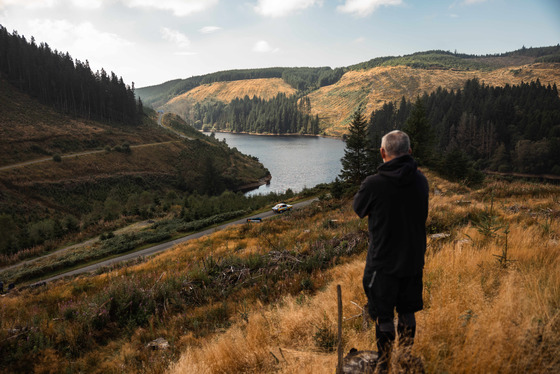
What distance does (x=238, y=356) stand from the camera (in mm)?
3941

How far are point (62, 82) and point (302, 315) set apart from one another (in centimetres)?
11416

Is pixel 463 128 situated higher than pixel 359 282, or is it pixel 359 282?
pixel 463 128

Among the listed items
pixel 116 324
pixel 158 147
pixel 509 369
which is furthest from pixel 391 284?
pixel 158 147

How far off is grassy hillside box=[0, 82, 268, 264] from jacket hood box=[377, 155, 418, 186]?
1420 inches

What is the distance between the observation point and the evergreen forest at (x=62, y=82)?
84875 mm

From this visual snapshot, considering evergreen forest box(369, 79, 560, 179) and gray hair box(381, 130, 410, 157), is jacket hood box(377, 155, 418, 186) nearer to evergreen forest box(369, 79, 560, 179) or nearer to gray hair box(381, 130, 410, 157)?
gray hair box(381, 130, 410, 157)

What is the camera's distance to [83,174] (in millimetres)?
56875

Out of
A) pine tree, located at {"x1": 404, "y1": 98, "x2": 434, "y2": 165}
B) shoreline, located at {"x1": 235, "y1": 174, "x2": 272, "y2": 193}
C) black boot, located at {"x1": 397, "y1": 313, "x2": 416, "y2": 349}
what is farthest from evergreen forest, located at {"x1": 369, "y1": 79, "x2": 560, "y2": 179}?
black boot, located at {"x1": 397, "y1": 313, "x2": 416, "y2": 349}

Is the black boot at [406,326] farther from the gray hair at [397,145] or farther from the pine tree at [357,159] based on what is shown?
the pine tree at [357,159]

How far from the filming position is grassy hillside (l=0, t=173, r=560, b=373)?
292 centimetres

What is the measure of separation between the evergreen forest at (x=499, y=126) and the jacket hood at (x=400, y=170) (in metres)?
64.3

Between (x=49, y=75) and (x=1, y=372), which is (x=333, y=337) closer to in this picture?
(x=1, y=372)

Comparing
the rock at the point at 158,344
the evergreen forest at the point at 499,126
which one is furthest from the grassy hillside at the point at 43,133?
the evergreen forest at the point at 499,126

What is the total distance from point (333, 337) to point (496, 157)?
10512 cm
